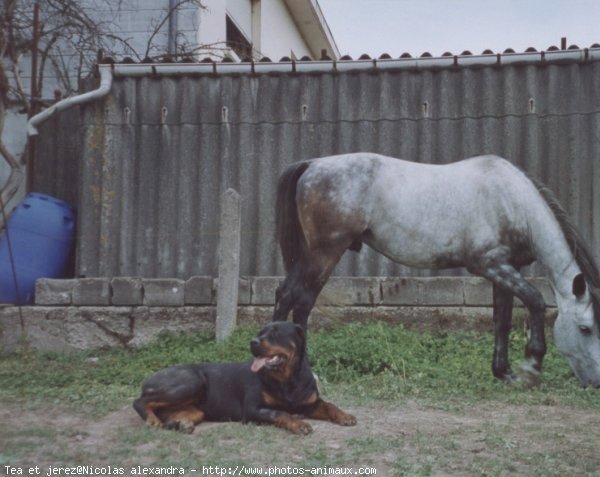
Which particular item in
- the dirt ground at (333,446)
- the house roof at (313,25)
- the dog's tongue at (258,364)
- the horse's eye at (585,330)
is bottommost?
the dirt ground at (333,446)

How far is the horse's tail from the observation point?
5699 millimetres

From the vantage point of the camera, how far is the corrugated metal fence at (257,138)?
764 centimetres

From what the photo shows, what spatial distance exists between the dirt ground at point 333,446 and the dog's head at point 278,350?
33 cm

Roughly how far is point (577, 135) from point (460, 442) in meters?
4.56

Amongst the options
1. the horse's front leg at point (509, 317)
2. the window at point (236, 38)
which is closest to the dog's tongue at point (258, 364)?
the horse's front leg at point (509, 317)

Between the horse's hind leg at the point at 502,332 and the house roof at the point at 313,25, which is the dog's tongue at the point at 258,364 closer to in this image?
the horse's hind leg at the point at 502,332

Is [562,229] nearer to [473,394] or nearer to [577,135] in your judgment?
[473,394]

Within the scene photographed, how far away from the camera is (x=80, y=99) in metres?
7.91

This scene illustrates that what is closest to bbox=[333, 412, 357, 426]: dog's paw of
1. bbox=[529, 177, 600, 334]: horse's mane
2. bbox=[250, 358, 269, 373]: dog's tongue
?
bbox=[250, 358, 269, 373]: dog's tongue

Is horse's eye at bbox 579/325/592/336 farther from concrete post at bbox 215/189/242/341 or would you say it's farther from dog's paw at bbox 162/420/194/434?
concrete post at bbox 215/189/242/341

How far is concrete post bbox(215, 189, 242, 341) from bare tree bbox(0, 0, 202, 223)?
2.66 metres

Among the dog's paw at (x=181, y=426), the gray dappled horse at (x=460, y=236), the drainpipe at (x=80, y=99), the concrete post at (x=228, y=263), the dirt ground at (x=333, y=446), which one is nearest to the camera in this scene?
the dirt ground at (x=333, y=446)

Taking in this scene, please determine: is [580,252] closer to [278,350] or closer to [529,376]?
[529,376]

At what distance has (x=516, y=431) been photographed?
4.27 metres
